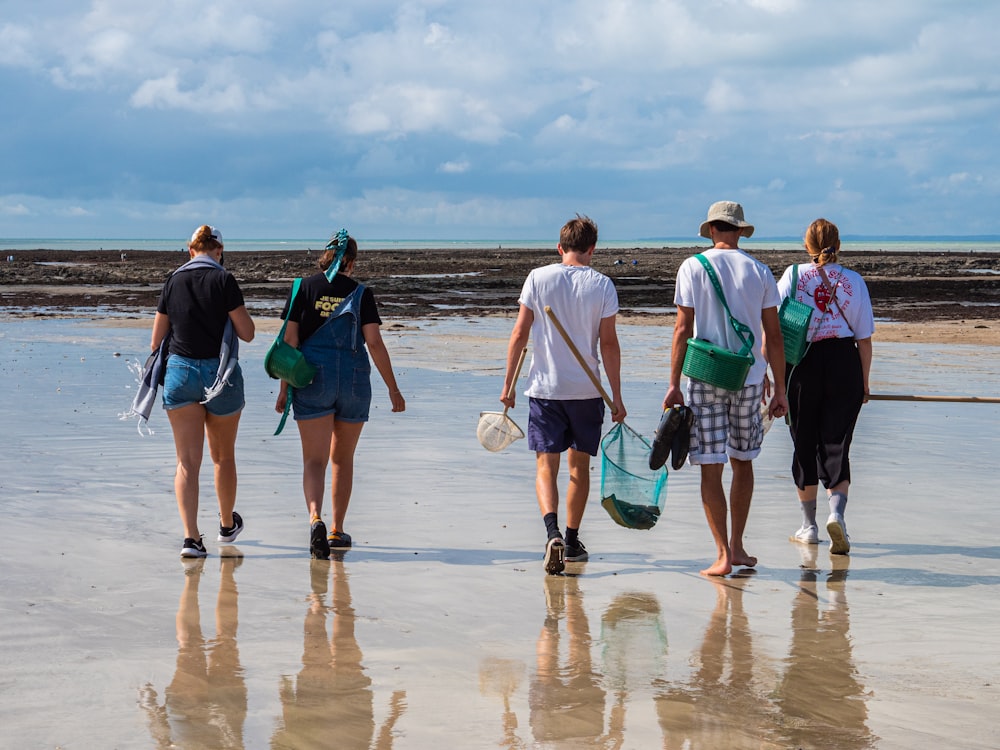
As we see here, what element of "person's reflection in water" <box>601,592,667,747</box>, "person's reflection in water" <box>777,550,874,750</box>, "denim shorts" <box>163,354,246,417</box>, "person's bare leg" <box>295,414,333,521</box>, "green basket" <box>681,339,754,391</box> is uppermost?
"green basket" <box>681,339,754,391</box>

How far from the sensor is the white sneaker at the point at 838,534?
21.1 ft

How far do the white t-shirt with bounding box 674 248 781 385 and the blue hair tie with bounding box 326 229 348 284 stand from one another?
179 cm

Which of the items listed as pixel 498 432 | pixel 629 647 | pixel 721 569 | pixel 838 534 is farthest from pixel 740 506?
pixel 629 647

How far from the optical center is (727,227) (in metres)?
6.16

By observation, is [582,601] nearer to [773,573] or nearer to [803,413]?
[773,573]

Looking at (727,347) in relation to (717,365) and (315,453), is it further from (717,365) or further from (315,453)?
(315,453)

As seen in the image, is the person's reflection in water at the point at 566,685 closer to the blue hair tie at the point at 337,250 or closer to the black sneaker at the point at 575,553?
the black sneaker at the point at 575,553

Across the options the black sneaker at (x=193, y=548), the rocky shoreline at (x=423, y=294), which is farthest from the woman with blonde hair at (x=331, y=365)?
the rocky shoreline at (x=423, y=294)

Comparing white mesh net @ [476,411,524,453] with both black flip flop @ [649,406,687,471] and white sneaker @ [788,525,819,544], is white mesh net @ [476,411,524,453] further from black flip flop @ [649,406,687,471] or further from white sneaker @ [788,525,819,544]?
white sneaker @ [788,525,819,544]

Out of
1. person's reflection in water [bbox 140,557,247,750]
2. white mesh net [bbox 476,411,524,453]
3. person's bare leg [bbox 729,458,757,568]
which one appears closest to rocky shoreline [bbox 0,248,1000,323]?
white mesh net [bbox 476,411,524,453]

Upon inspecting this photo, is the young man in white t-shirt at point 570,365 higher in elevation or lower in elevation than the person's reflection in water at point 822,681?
higher

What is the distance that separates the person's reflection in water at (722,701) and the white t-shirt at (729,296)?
1488 millimetres

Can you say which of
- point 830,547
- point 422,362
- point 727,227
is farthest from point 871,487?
point 422,362

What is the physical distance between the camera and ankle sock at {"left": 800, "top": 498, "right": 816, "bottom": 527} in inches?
266
